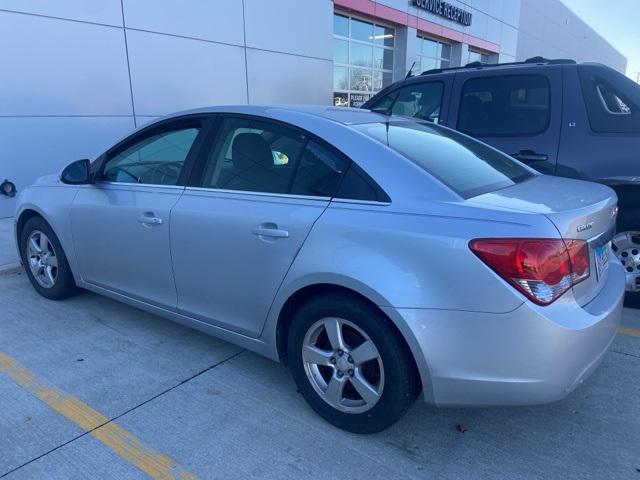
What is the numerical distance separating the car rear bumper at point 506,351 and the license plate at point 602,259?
0.84ft

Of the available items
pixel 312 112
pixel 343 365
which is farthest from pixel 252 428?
pixel 312 112

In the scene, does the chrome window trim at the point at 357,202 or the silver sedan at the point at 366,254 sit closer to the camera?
the silver sedan at the point at 366,254

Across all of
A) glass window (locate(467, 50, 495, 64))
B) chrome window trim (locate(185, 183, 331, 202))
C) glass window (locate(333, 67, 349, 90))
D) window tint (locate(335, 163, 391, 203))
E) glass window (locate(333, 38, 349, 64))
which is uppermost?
glass window (locate(467, 50, 495, 64))

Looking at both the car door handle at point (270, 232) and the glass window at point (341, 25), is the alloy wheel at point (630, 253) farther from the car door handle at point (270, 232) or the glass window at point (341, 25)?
the glass window at point (341, 25)

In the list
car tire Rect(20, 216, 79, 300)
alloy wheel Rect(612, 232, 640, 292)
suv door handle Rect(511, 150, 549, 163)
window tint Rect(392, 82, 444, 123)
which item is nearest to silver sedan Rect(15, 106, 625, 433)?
car tire Rect(20, 216, 79, 300)

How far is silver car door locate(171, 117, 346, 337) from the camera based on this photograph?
8.57 ft

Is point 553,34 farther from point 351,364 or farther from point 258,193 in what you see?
point 351,364

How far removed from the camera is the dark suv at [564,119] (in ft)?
12.6

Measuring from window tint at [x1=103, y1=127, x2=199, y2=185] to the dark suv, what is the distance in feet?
4.95

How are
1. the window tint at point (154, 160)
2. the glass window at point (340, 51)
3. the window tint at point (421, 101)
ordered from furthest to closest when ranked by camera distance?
the glass window at point (340, 51) < the window tint at point (421, 101) < the window tint at point (154, 160)

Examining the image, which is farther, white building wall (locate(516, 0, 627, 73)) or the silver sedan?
white building wall (locate(516, 0, 627, 73))

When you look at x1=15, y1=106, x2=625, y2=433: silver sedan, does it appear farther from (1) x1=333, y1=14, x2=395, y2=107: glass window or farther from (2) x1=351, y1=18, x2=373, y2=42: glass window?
(2) x1=351, y1=18, x2=373, y2=42: glass window

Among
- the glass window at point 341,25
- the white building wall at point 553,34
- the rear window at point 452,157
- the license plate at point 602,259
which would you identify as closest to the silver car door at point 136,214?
the rear window at point 452,157

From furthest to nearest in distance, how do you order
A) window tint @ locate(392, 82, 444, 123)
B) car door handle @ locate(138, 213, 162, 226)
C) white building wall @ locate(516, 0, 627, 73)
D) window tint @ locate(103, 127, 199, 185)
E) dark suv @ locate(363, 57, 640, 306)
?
1. white building wall @ locate(516, 0, 627, 73)
2. window tint @ locate(392, 82, 444, 123)
3. dark suv @ locate(363, 57, 640, 306)
4. window tint @ locate(103, 127, 199, 185)
5. car door handle @ locate(138, 213, 162, 226)
